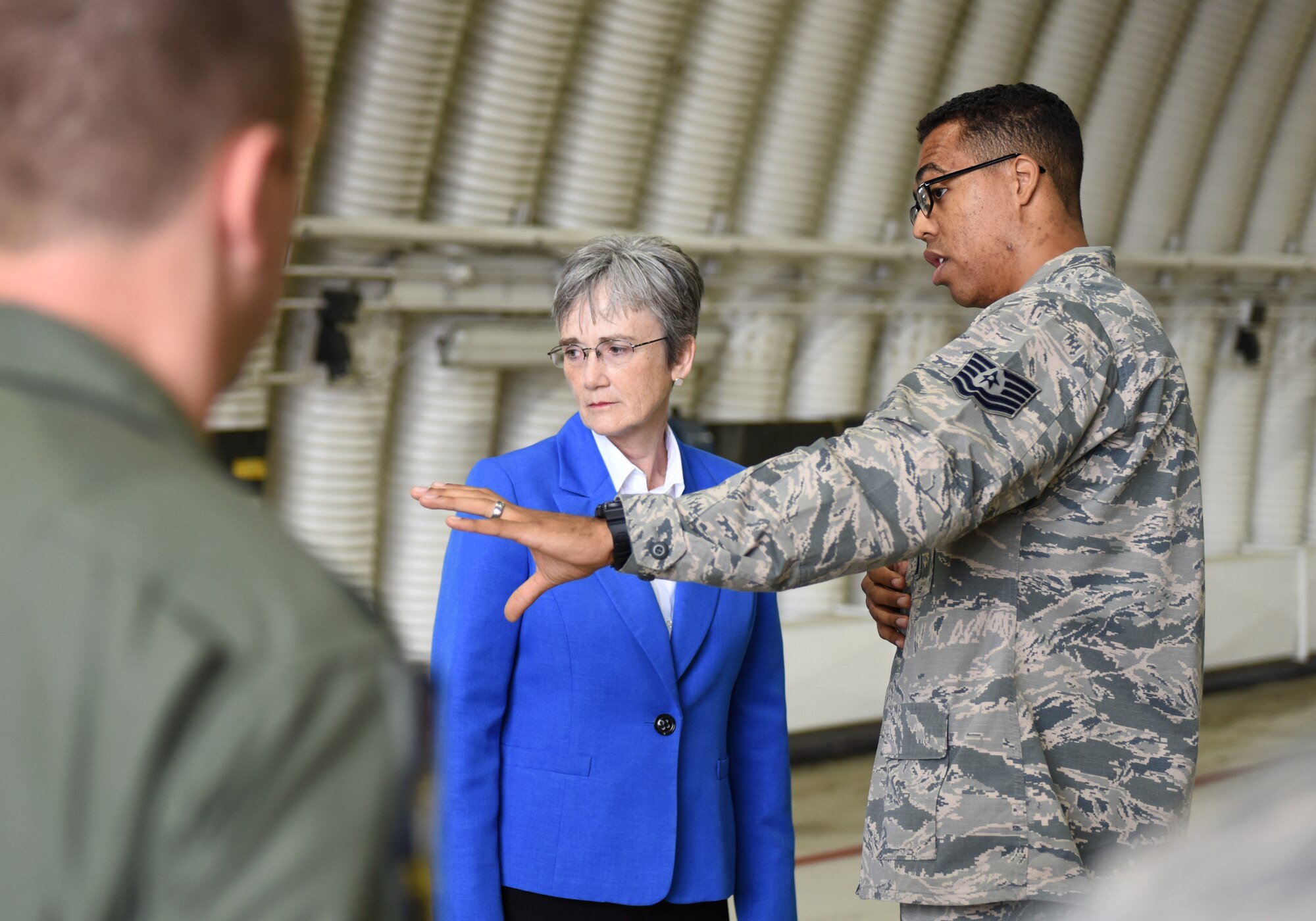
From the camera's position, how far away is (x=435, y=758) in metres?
0.76

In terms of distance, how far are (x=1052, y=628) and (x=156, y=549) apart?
1.61 metres

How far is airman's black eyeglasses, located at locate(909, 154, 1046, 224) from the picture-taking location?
222cm

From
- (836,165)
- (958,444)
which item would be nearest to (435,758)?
(958,444)

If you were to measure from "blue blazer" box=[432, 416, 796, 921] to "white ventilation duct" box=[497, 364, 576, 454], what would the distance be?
2998 millimetres

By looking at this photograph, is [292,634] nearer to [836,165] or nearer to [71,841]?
[71,841]

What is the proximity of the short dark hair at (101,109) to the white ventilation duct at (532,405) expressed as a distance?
4.53 meters

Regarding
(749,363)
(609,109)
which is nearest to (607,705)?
(609,109)

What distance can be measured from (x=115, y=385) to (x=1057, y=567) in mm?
1579

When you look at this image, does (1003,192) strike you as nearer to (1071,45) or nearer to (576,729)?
(576,729)

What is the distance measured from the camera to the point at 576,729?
7.19ft

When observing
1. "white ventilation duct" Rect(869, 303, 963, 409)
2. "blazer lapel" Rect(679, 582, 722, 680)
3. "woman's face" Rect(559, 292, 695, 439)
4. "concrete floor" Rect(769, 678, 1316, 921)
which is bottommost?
"concrete floor" Rect(769, 678, 1316, 921)

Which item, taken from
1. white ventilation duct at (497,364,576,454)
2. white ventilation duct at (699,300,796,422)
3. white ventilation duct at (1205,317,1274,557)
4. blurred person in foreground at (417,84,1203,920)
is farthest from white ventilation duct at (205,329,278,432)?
white ventilation duct at (1205,317,1274,557)

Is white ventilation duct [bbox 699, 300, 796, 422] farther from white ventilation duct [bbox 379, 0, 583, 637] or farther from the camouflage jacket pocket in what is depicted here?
the camouflage jacket pocket

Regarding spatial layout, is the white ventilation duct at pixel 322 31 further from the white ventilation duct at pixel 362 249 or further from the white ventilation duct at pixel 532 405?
the white ventilation duct at pixel 532 405
